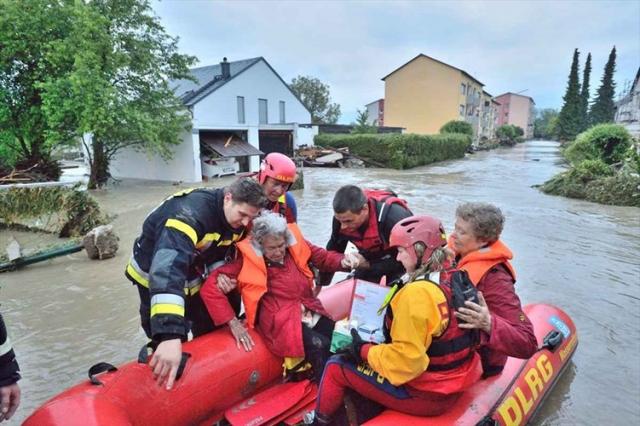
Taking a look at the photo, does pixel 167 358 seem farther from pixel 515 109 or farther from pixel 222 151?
pixel 515 109

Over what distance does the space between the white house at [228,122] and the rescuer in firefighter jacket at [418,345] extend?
638 inches

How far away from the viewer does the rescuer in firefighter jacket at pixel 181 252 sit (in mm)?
1985

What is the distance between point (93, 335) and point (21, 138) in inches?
479

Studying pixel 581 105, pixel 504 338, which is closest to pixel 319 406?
pixel 504 338

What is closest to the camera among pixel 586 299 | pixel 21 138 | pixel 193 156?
pixel 586 299

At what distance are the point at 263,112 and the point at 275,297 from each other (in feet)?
73.4

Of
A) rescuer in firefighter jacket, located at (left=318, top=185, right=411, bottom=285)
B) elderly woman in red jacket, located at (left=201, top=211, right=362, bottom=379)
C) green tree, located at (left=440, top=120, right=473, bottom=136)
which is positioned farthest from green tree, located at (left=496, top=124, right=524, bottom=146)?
elderly woman in red jacket, located at (left=201, top=211, right=362, bottom=379)

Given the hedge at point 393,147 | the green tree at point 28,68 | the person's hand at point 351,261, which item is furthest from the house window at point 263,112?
the person's hand at point 351,261

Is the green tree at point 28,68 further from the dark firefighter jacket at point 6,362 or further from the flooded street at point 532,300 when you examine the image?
the dark firefighter jacket at point 6,362

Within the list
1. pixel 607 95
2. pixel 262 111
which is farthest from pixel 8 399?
pixel 607 95

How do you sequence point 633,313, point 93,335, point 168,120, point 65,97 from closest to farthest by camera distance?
point 93,335, point 633,313, point 65,97, point 168,120

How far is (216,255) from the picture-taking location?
8.91 ft

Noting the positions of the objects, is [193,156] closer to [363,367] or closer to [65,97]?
[65,97]

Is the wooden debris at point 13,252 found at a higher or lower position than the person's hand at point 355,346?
lower
